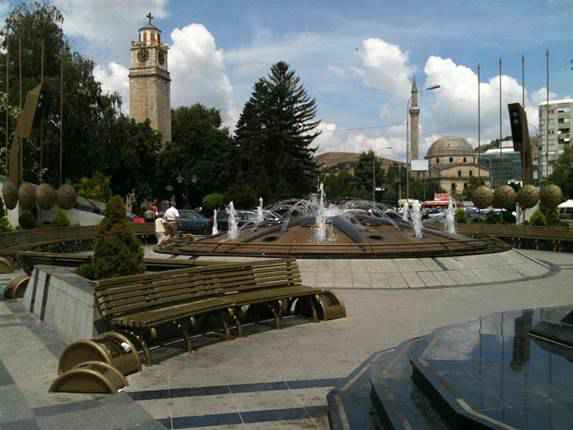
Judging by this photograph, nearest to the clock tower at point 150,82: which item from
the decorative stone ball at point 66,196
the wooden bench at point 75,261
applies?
the decorative stone ball at point 66,196

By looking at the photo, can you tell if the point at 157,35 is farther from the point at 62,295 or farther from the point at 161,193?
the point at 62,295

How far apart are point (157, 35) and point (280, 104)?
3855 cm

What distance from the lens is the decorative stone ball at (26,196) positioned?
904 inches

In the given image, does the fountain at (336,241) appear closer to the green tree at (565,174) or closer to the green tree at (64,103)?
the green tree at (64,103)

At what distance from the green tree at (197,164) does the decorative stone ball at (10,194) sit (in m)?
34.3

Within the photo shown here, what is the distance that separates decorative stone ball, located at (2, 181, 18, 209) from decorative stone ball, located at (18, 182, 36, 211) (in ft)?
0.89

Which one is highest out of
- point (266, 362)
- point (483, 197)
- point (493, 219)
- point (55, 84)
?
point (55, 84)

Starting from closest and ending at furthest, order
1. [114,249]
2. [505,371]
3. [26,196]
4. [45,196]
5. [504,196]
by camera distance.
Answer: [505,371] < [114,249] < [26,196] < [45,196] < [504,196]

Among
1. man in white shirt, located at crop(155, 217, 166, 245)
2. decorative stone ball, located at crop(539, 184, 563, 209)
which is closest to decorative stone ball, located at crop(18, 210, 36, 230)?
man in white shirt, located at crop(155, 217, 166, 245)

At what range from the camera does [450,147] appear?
447 ft

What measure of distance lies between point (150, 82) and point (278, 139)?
33465 mm

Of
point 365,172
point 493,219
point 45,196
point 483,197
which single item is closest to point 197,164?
point 365,172

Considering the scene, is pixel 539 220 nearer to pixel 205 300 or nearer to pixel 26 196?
pixel 26 196

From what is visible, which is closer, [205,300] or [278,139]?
[205,300]
